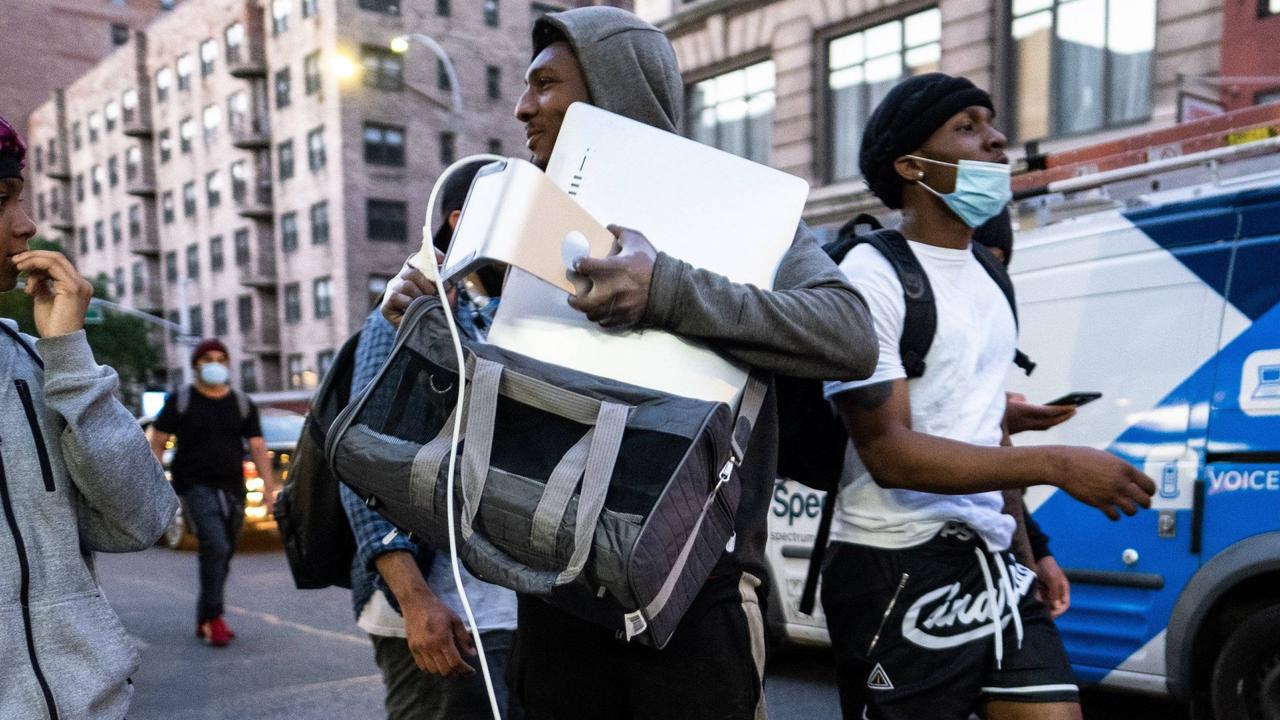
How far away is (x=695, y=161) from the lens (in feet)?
5.70

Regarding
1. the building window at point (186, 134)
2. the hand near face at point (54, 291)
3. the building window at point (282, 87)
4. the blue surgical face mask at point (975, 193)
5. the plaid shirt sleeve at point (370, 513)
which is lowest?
the plaid shirt sleeve at point (370, 513)

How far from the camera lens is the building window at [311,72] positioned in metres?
42.1

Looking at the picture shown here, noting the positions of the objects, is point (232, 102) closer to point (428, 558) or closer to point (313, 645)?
point (313, 645)

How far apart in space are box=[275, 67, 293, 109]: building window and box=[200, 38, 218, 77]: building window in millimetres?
5908

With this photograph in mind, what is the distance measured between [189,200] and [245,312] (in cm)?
824

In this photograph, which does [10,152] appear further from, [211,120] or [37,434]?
[211,120]

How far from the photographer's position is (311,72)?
42.6 metres

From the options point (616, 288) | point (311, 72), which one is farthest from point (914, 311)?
point (311, 72)

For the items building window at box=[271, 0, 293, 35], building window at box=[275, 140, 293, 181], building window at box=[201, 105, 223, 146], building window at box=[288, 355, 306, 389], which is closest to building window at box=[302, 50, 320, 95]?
building window at box=[271, 0, 293, 35]

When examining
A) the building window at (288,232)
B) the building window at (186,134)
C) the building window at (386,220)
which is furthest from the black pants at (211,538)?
the building window at (186,134)

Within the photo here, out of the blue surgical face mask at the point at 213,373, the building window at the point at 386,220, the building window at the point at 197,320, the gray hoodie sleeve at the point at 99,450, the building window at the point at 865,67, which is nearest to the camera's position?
the gray hoodie sleeve at the point at 99,450

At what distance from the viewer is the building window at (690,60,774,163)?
17453 mm

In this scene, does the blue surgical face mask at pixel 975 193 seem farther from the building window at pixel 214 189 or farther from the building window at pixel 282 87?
the building window at pixel 214 189

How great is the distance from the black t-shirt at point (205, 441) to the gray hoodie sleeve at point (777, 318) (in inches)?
254
